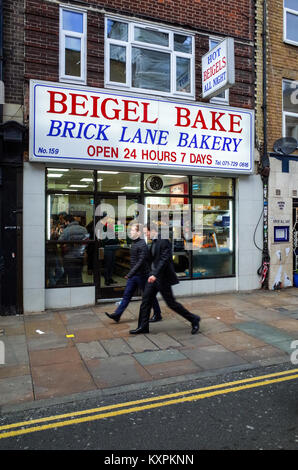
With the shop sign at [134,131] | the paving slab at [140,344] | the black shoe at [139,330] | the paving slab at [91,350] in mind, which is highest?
the shop sign at [134,131]

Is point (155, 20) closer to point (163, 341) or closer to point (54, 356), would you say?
point (163, 341)

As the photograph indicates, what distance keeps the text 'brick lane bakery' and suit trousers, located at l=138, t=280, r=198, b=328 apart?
2.56m

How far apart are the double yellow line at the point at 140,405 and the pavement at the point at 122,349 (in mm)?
372

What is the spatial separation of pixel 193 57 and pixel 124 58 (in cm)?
194

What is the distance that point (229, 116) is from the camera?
10094 mm

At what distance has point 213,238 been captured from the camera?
34.3ft

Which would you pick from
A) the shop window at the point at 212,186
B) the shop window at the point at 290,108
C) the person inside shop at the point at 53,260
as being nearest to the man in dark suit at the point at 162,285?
the person inside shop at the point at 53,260

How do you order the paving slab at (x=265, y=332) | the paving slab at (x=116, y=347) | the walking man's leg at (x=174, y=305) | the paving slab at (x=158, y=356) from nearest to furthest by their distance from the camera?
the paving slab at (x=158, y=356) < the paving slab at (x=116, y=347) < the paving slab at (x=265, y=332) < the walking man's leg at (x=174, y=305)

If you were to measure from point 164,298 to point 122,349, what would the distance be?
1.17 metres

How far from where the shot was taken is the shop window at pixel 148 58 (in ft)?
30.2

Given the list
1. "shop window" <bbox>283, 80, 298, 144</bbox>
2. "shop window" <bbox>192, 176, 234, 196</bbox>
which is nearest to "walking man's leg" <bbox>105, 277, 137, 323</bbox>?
"shop window" <bbox>192, 176, 234, 196</bbox>

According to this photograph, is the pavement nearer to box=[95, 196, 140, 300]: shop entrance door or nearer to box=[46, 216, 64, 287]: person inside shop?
box=[95, 196, 140, 300]: shop entrance door

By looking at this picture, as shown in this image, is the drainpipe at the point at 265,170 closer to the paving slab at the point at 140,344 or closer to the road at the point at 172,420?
the paving slab at the point at 140,344
